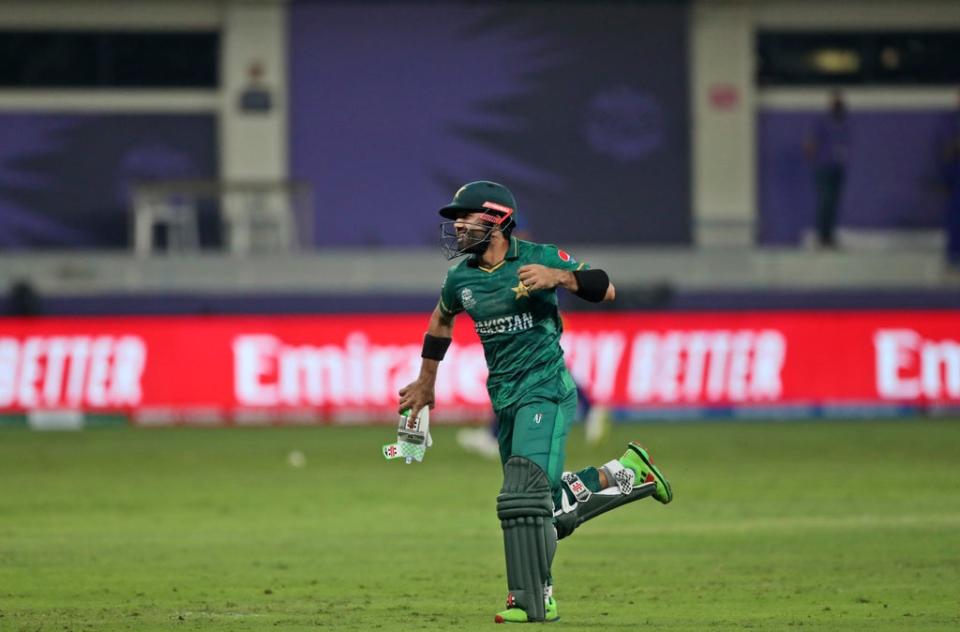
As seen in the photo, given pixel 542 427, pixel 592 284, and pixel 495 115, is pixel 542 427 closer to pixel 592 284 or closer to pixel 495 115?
pixel 592 284

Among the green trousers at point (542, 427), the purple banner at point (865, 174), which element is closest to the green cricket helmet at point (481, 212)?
the green trousers at point (542, 427)

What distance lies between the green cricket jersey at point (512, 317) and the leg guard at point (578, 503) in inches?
22.7

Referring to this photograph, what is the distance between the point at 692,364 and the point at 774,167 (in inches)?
381

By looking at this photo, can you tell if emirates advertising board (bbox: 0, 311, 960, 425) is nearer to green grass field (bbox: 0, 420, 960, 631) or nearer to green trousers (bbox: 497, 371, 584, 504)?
green grass field (bbox: 0, 420, 960, 631)

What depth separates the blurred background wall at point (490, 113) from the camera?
32062mm

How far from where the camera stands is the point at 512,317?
9234 mm

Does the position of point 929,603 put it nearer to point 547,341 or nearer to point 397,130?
point 547,341

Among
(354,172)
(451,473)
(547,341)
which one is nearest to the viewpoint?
(547,341)

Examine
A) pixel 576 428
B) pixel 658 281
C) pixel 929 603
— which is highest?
pixel 658 281

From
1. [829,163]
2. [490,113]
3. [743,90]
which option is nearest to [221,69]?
[490,113]

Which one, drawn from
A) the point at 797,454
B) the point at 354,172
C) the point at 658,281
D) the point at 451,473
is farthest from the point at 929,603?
the point at 354,172

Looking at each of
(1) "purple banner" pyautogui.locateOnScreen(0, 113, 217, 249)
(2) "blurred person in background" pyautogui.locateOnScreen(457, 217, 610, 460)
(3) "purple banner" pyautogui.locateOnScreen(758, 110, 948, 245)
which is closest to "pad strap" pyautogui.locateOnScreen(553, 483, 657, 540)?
(2) "blurred person in background" pyautogui.locateOnScreen(457, 217, 610, 460)

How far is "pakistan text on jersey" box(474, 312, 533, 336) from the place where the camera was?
9.24 meters

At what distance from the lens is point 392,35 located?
107ft
